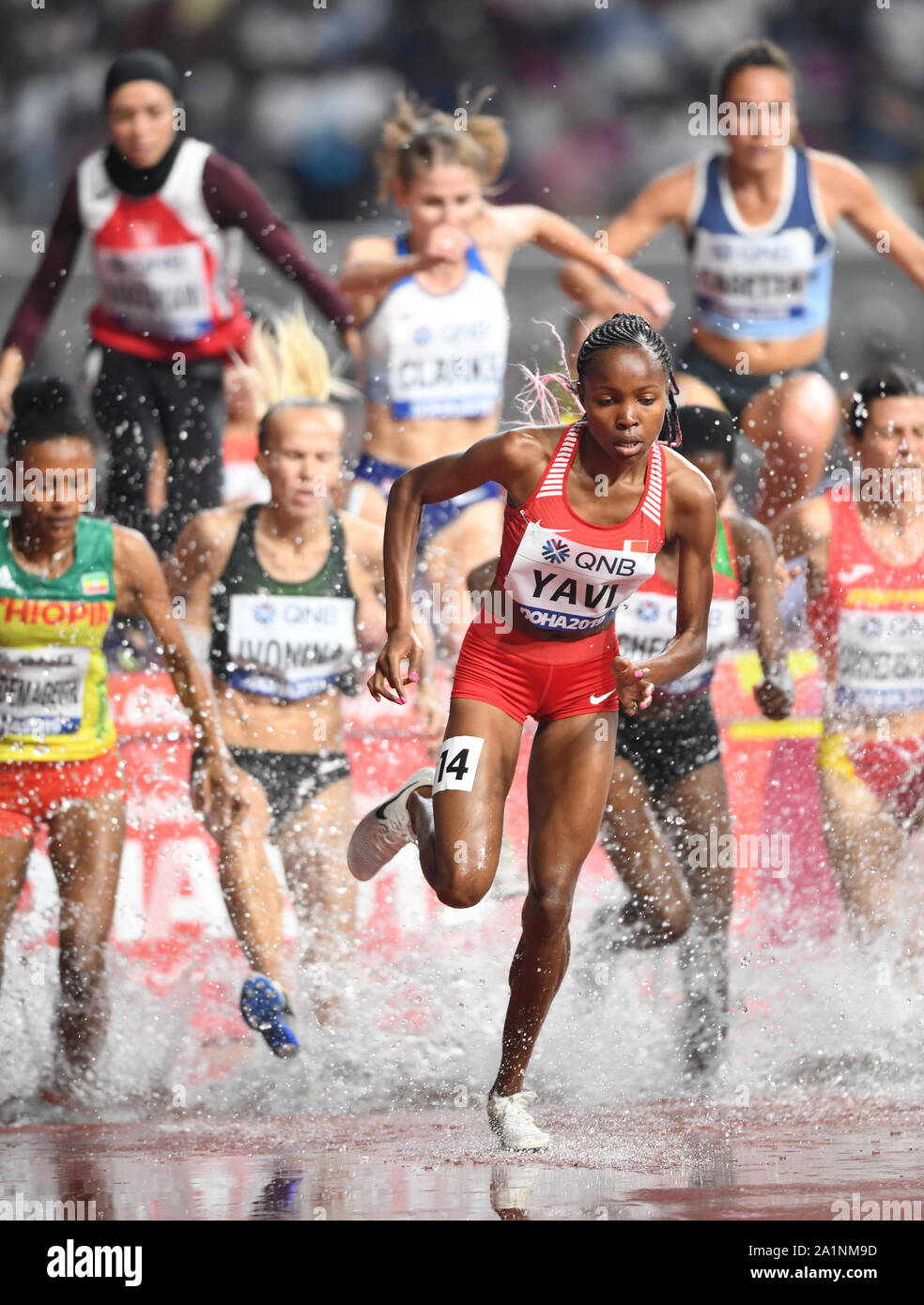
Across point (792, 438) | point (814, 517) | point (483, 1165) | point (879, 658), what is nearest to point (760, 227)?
point (792, 438)

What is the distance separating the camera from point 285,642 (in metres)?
6.47

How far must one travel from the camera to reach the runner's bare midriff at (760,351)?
7.90 metres

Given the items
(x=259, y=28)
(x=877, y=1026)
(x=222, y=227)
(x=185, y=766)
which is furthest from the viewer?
(x=259, y=28)

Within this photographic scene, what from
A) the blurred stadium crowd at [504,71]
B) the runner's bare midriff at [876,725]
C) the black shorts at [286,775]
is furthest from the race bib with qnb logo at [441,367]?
the blurred stadium crowd at [504,71]

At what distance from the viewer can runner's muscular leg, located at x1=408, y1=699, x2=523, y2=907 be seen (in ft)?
14.8

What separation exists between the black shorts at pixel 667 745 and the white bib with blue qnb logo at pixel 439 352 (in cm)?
201

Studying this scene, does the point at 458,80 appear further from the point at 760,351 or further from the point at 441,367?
the point at 441,367

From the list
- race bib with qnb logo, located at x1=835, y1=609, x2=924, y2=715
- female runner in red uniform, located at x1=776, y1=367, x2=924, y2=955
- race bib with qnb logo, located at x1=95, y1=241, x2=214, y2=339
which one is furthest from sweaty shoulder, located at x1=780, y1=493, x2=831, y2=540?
race bib with qnb logo, located at x1=95, y1=241, x2=214, y2=339

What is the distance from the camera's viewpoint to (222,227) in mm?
7949

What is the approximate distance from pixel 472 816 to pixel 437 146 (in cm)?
412

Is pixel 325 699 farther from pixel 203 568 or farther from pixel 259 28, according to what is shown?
pixel 259 28

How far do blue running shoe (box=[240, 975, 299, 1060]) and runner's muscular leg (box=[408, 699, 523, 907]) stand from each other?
1565 mm
